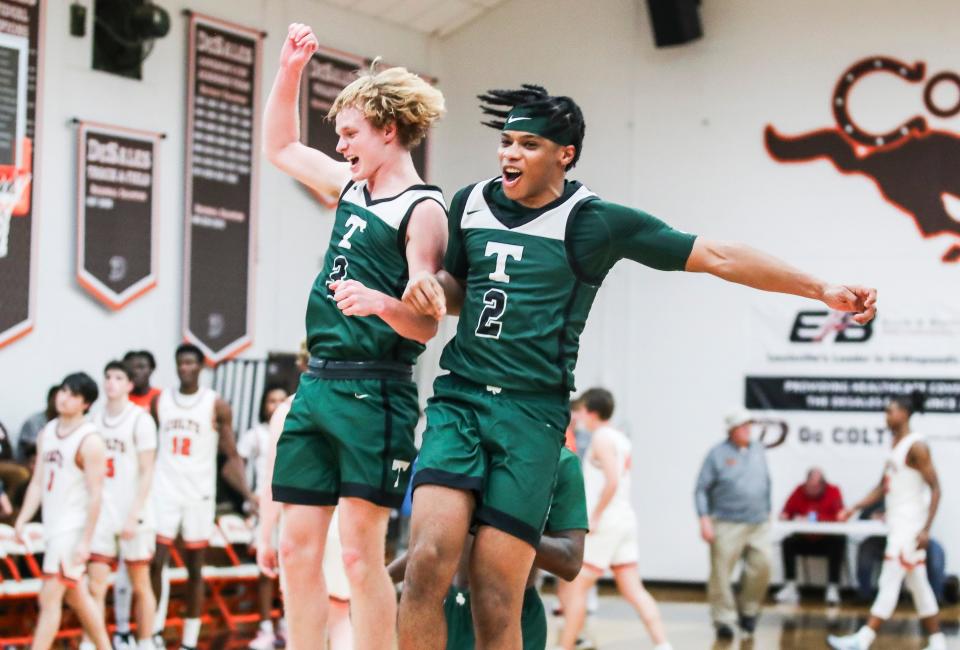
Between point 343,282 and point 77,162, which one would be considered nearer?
point 343,282

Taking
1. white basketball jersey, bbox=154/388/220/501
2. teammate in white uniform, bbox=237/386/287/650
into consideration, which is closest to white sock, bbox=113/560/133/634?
white basketball jersey, bbox=154/388/220/501

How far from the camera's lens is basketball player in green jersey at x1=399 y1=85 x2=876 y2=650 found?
4102 mm

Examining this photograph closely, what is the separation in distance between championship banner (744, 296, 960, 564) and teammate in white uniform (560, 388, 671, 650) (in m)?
5.37

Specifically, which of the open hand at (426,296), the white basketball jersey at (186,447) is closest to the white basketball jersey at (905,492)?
the white basketball jersey at (186,447)

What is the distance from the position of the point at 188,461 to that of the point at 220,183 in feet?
12.7

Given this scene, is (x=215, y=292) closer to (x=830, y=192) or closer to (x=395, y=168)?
(x=830, y=192)

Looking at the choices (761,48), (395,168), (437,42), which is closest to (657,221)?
(395,168)

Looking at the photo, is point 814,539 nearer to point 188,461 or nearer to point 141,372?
point 188,461

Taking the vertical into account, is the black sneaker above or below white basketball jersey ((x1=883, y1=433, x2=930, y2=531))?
below

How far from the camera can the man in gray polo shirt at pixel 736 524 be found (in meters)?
11.8

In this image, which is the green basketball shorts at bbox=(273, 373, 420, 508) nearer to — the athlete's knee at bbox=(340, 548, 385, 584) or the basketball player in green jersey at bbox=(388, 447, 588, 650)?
the athlete's knee at bbox=(340, 548, 385, 584)

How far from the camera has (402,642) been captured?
4.07 m

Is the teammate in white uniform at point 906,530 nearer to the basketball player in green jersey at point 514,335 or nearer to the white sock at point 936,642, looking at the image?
the white sock at point 936,642

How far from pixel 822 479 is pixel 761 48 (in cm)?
488
